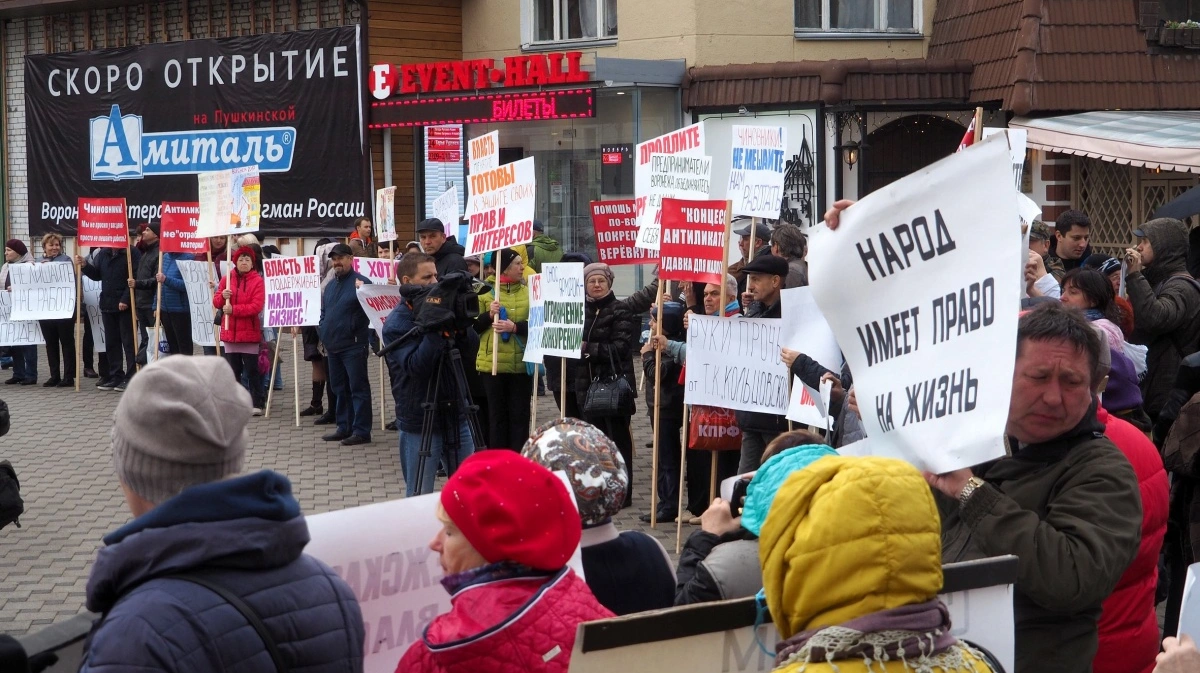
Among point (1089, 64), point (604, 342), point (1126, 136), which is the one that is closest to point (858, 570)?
point (604, 342)

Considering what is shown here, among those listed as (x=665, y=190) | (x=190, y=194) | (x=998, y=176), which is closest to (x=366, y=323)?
(x=665, y=190)

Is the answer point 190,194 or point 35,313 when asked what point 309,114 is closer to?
point 190,194

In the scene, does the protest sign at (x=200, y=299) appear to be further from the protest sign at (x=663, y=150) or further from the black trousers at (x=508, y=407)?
the protest sign at (x=663, y=150)

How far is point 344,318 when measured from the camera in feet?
41.1

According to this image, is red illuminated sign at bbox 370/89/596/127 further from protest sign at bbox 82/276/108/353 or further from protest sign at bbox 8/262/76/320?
protest sign at bbox 8/262/76/320

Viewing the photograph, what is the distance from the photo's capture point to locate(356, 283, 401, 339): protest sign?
12203 millimetres

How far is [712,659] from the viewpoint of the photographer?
274 centimetres

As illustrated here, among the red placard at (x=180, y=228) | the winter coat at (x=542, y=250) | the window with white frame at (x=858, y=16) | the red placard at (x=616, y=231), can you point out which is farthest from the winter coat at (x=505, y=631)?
the window with white frame at (x=858, y=16)

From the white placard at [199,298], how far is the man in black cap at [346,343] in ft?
10.1

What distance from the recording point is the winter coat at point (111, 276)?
16.3 metres

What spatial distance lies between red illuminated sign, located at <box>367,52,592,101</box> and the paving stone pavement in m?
5.69

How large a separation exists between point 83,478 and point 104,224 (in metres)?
5.52

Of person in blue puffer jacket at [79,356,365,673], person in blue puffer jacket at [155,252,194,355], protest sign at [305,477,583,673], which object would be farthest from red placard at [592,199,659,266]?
person in blue puffer jacket at [79,356,365,673]

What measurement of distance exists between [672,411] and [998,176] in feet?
21.3
